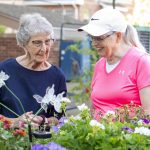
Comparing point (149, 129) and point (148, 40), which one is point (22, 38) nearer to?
point (149, 129)

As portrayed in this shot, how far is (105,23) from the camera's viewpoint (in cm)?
353

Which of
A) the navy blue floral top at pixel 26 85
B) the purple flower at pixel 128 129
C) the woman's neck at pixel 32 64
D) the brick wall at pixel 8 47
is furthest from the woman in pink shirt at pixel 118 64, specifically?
the brick wall at pixel 8 47

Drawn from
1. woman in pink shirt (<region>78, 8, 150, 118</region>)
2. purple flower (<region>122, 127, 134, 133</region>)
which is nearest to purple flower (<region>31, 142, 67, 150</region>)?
purple flower (<region>122, 127, 134, 133</region>)

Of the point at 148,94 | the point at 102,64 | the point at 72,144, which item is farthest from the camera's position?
the point at 102,64

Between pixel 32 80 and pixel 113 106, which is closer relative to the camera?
pixel 113 106

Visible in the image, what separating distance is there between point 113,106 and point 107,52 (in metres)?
0.37

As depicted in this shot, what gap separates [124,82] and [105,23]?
0.42 m

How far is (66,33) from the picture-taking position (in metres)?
20.2

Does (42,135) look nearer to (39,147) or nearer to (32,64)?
(39,147)

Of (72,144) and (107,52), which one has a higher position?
(107,52)

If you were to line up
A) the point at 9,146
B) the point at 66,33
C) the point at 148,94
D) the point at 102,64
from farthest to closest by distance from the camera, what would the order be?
the point at 66,33
the point at 102,64
the point at 148,94
the point at 9,146

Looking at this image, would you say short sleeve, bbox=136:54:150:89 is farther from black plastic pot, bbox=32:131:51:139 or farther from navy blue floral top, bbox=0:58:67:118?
black plastic pot, bbox=32:131:51:139

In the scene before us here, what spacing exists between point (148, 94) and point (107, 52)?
430 millimetres

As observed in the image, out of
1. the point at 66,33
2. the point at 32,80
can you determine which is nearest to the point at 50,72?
the point at 32,80
